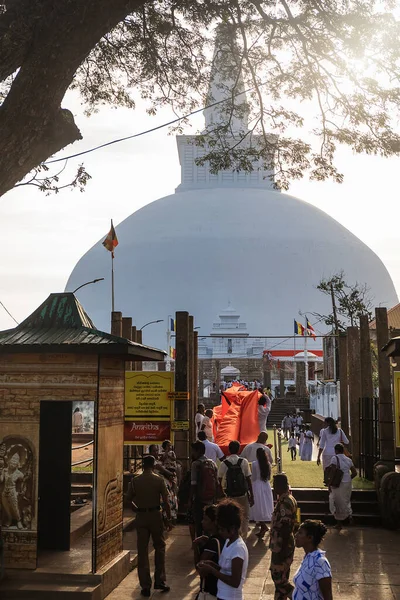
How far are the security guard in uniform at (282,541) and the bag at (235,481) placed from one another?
261 centimetres

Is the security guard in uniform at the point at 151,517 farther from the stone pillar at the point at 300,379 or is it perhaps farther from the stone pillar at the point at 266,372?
the stone pillar at the point at 266,372

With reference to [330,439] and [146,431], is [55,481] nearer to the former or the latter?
[146,431]

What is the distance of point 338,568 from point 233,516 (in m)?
4.56

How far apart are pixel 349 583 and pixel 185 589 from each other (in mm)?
1948

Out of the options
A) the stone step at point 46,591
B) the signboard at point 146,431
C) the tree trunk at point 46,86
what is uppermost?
the tree trunk at point 46,86

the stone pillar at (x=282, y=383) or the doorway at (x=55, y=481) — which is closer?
the doorway at (x=55, y=481)

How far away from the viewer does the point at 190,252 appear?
65.7 metres

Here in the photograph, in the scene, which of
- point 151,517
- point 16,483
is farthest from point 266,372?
point 16,483

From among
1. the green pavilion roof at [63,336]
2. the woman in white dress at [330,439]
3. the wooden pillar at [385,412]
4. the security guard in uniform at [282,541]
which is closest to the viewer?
the security guard in uniform at [282,541]

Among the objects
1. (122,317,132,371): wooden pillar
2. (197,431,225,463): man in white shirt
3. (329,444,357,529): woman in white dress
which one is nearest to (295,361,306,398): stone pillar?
(122,317,132,371): wooden pillar

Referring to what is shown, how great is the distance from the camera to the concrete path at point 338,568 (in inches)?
335

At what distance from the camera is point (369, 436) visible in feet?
48.3

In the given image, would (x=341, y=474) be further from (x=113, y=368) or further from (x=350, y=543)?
(x=113, y=368)

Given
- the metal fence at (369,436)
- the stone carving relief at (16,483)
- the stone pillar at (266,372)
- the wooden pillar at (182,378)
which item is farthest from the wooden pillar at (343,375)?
the stone pillar at (266,372)
